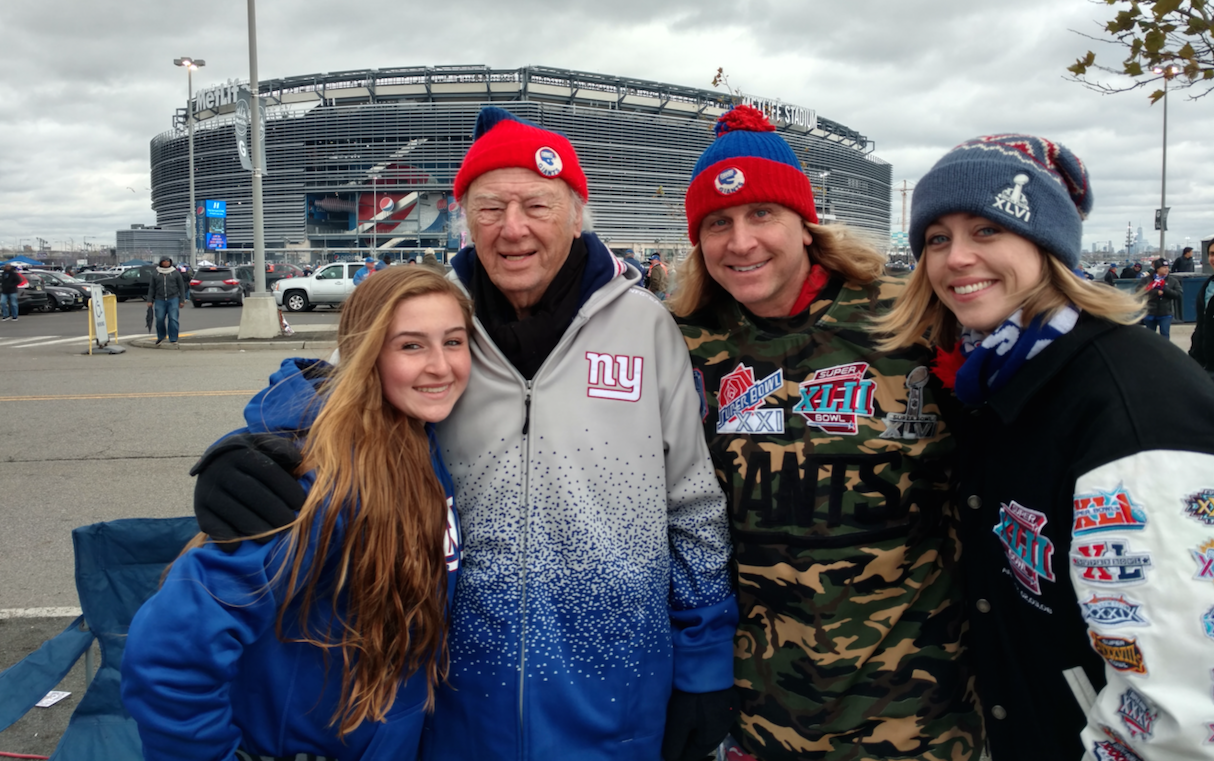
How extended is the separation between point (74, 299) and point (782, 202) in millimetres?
33234

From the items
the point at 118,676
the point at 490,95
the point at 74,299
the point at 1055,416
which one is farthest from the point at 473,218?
the point at 490,95

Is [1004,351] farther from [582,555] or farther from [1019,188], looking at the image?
[582,555]

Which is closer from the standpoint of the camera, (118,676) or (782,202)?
(782,202)

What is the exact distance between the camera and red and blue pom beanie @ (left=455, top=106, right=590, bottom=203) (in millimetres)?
1967

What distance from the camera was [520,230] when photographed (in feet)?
6.25

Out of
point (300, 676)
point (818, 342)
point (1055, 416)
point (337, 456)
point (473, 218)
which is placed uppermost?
point (473, 218)

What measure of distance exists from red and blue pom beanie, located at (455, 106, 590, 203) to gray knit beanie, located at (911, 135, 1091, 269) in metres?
0.94

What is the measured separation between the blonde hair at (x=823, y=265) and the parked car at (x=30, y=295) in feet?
98.9

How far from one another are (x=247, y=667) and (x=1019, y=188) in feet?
6.23

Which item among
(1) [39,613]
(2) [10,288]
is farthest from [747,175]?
(2) [10,288]

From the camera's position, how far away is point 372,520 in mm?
1602

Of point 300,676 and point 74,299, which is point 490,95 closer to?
point 74,299

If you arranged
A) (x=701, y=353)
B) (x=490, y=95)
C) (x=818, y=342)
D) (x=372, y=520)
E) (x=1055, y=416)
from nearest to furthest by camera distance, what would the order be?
(x=1055, y=416), (x=372, y=520), (x=818, y=342), (x=701, y=353), (x=490, y=95)

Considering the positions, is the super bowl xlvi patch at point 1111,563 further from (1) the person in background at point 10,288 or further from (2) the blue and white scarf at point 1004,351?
(1) the person in background at point 10,288
